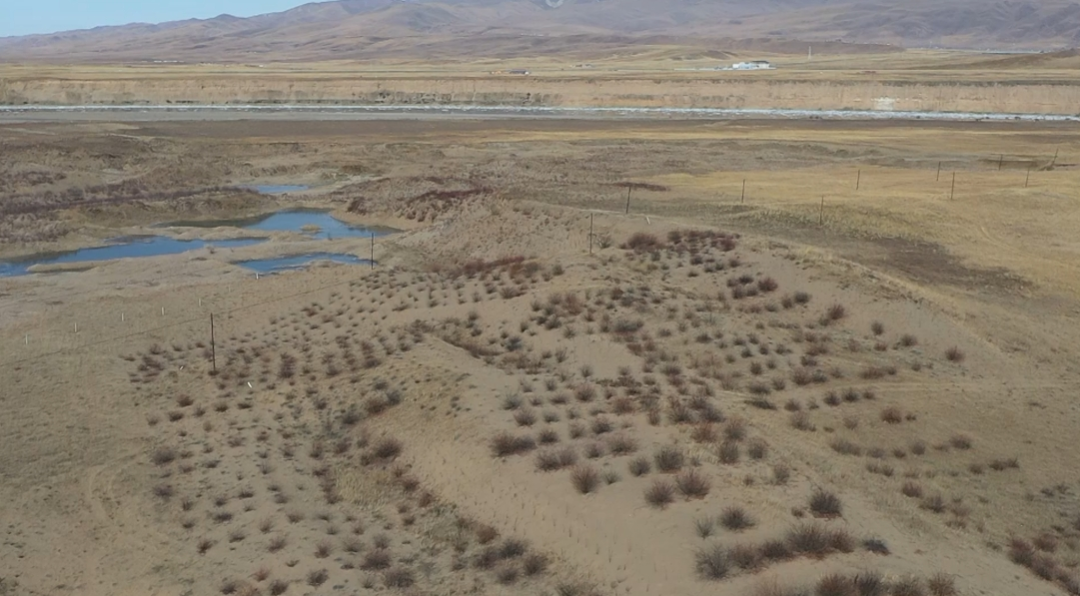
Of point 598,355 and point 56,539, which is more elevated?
point 598,355

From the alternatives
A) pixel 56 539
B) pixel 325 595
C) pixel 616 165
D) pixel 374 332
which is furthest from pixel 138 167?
pixel 325 595

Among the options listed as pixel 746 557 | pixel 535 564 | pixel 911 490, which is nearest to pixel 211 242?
pixel 535 564

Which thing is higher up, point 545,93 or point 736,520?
point 545,93

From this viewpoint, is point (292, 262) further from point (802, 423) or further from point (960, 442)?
point (960, 442)

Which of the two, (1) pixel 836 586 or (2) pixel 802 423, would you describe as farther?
(2) pixel 802 423

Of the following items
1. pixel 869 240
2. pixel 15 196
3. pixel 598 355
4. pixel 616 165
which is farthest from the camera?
pixel 616 165

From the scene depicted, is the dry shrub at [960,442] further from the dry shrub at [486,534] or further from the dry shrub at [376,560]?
the dry shrub at [376,560]

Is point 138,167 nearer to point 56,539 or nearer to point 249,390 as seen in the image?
point 249,390
